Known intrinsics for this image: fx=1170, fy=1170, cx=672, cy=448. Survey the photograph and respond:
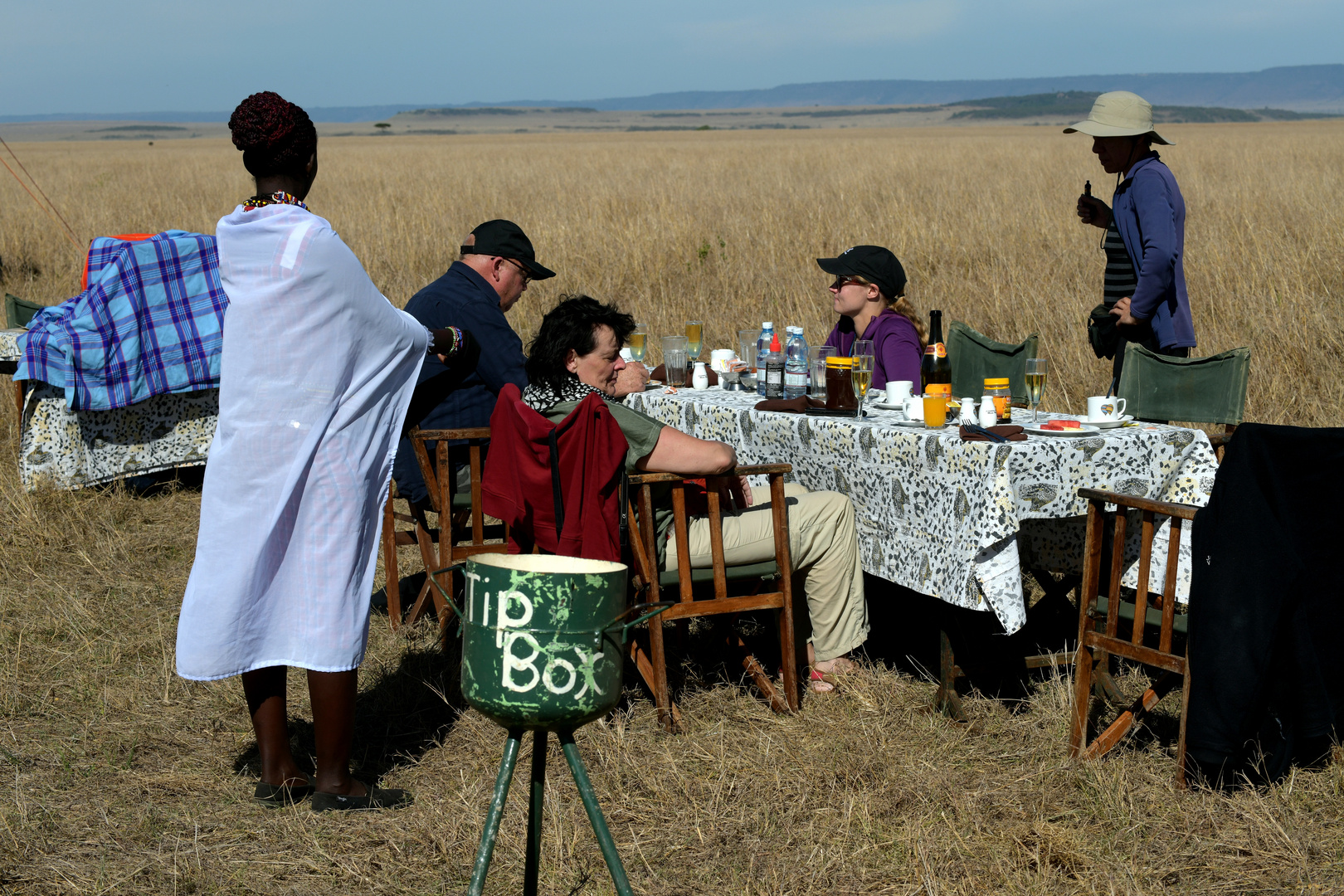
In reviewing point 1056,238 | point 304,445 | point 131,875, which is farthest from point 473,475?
point 1056,238

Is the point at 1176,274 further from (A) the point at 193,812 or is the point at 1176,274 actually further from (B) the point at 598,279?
(B) the point at 598,279

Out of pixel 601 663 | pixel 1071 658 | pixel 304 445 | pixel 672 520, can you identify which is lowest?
pixel 1071 658

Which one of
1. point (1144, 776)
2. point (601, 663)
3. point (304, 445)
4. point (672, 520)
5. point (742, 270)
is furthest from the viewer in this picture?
point (742, 270)

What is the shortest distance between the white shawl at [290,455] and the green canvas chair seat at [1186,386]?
2616 mm

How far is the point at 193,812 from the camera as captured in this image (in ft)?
10.3

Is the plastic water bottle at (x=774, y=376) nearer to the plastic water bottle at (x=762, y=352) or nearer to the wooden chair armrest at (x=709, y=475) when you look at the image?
the plastic water bottle at (x=762, y=352)

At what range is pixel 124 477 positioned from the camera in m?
6.24

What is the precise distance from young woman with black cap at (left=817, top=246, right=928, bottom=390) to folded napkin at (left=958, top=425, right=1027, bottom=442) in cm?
110

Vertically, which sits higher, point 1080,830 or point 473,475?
point 473,475

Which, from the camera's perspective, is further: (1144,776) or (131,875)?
(1144,776)

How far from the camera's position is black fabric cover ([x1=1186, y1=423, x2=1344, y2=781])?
8.77 ft

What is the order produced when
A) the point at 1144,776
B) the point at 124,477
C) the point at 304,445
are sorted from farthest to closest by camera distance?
1. the point at 124,477
2. the point at 1144,776
3. the point at 304,445

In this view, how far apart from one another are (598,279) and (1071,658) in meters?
7.19

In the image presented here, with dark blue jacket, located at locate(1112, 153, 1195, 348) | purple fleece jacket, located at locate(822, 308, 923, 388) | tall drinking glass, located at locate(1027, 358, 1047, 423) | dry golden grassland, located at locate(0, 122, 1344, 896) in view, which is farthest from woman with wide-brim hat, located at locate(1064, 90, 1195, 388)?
dry golden grassland, located at locate(0, 122, 1344, 896)
